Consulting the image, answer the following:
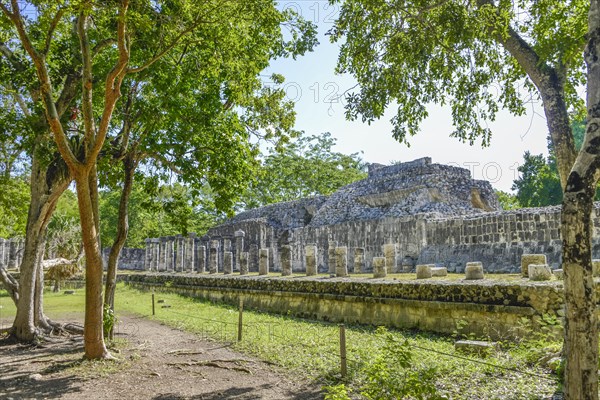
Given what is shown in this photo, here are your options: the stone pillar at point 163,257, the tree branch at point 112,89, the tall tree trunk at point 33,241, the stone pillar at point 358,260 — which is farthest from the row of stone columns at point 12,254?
the tree branch at point 112,89

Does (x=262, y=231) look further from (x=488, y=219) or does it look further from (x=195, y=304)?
(x=488, y=219)

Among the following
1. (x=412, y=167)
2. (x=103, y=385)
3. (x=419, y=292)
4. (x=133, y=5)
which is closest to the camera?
(x=103, y=385)

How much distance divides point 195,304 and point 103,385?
31.3 feet

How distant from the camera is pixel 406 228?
15398mm

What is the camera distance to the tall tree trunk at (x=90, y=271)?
7.32 metres

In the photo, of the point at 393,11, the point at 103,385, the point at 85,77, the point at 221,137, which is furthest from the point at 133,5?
the point at 103,385

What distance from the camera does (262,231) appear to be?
23188 mm

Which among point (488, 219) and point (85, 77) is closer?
point (85, 77)

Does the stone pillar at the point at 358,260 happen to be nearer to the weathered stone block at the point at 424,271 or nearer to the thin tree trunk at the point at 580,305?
the weathered stone block at the point at 424,271

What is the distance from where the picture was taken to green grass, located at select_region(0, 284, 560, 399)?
5.45 metres

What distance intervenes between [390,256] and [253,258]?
31.2 ft

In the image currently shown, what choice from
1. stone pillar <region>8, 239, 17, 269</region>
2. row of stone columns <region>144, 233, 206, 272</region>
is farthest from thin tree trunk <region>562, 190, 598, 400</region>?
stone pillar <region>8, 239, 17, 269</region>

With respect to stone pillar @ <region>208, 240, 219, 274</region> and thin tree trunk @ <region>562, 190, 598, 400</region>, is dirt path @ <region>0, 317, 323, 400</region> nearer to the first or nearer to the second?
thin tree trunk @ <region>562, 190, 598, 400</region>

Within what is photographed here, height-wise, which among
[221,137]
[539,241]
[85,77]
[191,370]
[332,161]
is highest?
[332,161]
